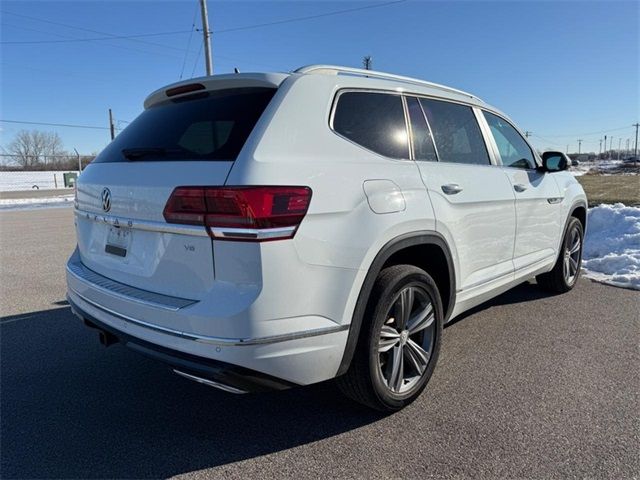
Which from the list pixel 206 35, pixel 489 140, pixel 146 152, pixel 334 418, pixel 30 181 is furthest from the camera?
pixel 30 181

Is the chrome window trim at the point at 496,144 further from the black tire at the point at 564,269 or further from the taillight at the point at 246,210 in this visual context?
the taillight at the point at 246,210

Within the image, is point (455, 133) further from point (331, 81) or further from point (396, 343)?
point (396, 343)

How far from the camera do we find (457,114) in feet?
12.8

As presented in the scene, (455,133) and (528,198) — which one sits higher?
(455,133)

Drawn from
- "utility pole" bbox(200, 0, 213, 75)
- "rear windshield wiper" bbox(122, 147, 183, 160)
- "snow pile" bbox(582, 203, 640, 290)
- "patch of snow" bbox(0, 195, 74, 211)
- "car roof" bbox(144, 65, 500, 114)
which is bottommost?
"snow pile" bbox(582, 203, 640, 290)

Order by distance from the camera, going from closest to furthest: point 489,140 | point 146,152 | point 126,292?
point 126,292 < point 146,152 < point 489,140

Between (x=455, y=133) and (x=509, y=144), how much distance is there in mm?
1033

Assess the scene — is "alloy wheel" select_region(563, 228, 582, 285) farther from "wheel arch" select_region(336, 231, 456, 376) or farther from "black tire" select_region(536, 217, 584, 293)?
"wheel arch" select_region(336, 231, 456, 376)

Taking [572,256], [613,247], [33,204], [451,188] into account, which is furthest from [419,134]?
[33,204]

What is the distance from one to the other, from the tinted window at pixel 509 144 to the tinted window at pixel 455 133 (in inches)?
13.1

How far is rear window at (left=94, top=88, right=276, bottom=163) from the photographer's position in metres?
2.45

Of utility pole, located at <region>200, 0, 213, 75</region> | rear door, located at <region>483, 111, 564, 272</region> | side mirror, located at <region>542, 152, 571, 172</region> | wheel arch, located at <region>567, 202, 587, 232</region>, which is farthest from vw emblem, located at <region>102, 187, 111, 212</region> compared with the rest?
utility pole, located at <region>200, 0, 213, 75</region>

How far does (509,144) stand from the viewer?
178 inches

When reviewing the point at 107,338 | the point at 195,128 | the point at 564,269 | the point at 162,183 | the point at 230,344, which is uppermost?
the point at 195,128
